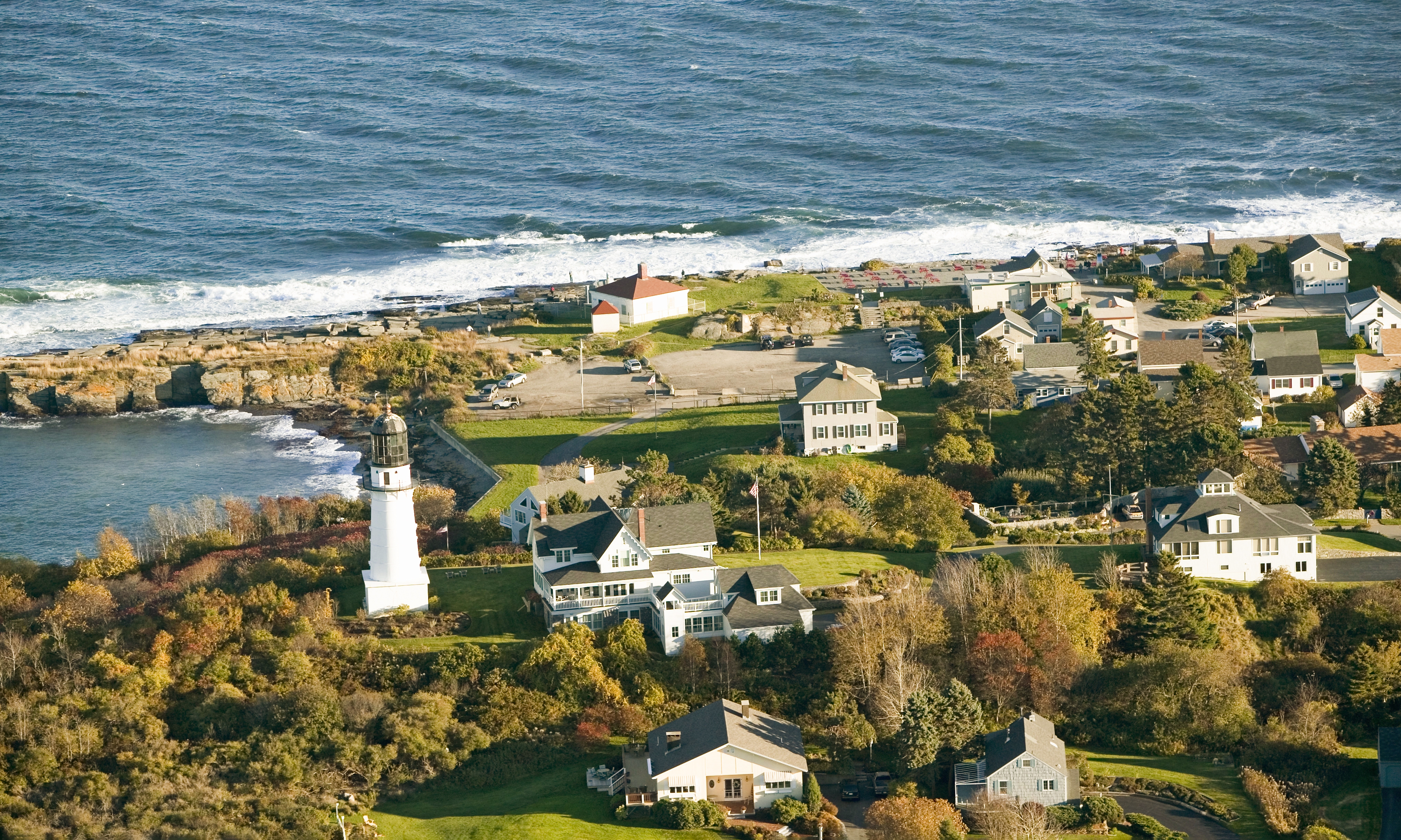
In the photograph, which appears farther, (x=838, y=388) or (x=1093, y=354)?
(x=1093, y=354)

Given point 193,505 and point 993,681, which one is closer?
point 993,681

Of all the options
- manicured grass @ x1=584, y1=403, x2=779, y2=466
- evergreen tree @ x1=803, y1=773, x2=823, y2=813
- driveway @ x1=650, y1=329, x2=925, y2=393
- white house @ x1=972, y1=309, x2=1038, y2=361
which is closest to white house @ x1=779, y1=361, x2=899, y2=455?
manicured grass @ x1=584, y1=403, x2=779, y2=466

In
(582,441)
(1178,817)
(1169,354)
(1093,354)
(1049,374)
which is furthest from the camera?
(1049,374)

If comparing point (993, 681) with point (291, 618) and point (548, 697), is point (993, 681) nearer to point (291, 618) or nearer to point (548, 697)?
point (548, 697)

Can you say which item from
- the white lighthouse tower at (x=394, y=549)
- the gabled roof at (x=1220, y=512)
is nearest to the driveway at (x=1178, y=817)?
the gabled roof at (x=1220, y=512)

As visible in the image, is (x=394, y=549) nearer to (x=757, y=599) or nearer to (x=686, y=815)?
(x=757, y=599)

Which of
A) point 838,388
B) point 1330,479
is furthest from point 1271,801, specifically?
point 838,388

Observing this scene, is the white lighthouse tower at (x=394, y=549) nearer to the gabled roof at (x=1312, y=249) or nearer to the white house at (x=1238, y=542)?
the white house at (x=1238, y=542)

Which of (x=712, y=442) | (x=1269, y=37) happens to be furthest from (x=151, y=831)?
(x=1269, y=37)
